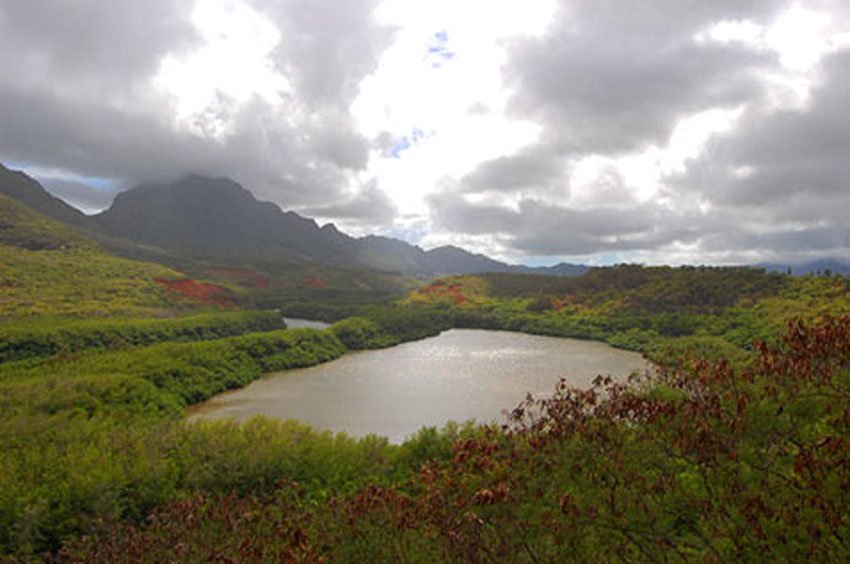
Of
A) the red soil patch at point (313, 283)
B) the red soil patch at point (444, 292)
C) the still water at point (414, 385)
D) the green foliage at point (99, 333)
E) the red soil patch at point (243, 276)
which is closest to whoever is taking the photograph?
the still water at point (414, 385)

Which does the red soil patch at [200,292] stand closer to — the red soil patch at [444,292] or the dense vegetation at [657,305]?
the dense vegetation at [657,305]

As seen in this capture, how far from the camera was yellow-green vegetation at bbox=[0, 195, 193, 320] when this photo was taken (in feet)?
225

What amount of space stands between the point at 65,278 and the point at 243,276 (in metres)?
64.7

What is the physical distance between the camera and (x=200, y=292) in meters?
98.0

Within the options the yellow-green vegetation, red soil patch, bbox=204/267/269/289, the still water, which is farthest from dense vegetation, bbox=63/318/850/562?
red soil patch, bbox=204/267/269/289

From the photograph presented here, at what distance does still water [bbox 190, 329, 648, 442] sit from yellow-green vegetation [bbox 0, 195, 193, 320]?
3367 cm

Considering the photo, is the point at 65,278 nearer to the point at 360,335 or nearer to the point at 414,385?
the point at 360,335

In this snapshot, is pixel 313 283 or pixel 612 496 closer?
pixel 612 496

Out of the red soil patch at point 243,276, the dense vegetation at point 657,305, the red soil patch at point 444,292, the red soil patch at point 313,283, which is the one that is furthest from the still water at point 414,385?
the red soil patch at point 313,283

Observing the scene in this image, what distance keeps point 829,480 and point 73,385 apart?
35.4 meters

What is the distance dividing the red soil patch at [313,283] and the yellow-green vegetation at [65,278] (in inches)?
2013

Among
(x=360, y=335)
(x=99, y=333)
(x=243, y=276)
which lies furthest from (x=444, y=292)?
(x=99, y=333)

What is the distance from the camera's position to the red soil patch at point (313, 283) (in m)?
155

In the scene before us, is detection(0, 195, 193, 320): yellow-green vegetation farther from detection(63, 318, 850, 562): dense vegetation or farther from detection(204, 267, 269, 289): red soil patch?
detection(63, 318, 850, 562): dense vegetation
